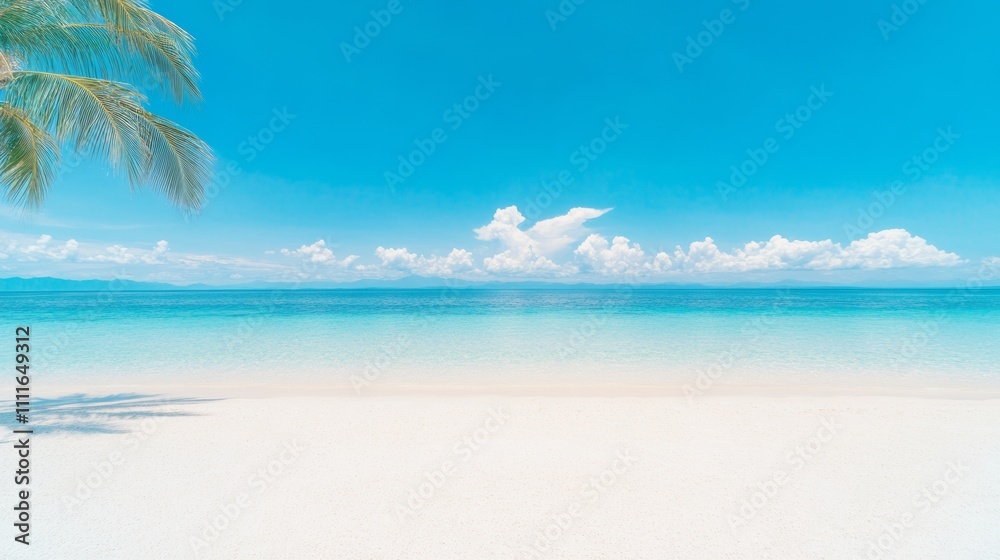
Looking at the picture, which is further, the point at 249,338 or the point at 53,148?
the point at 249,338

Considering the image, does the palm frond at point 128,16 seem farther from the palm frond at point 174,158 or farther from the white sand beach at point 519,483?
the white sand beach at point 519,483

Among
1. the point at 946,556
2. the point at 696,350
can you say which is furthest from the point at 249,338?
the point at 946,556

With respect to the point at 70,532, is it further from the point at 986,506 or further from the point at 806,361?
the point at 806,361

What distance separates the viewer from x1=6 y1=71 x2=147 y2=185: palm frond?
18.9ft

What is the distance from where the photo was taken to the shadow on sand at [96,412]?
6.02m

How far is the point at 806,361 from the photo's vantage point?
12.7 metres

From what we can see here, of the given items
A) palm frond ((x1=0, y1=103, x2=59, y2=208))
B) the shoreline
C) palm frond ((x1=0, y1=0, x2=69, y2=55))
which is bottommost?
the shoreline

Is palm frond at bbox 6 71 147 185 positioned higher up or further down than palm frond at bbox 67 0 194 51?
further down

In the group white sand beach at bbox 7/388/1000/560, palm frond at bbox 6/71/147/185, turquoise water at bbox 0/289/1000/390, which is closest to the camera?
white sand beach at bbox 7/388/1000/560

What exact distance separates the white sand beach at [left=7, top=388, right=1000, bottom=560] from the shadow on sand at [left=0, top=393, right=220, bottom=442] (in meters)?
0.07

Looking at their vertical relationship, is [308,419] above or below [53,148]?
below

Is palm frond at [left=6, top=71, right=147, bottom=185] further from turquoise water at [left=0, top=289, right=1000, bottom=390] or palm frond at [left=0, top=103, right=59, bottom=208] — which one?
turquoise water at [left=0, top=289, right=1000, bottom=390]

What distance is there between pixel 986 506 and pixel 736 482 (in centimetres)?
202

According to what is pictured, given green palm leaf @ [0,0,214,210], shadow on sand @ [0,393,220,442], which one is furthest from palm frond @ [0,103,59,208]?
shadow on sand @ [0,393,220,442]
